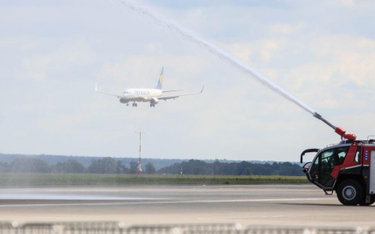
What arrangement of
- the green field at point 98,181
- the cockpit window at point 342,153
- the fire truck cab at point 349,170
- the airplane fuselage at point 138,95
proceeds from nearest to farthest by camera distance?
the fire truck cab at point 349,170 → the cockpit window at point 342,153 → the green field at point 98,181 → the airplane fuselage at point 138,95

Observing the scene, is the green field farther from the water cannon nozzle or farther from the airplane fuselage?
the water cannon nozzle

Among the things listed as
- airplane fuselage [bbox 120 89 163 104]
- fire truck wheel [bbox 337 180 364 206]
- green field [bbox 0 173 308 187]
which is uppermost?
airplane fuselage [bbox 120 89 163 104]

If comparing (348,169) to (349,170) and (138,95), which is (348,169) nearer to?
(349,170)

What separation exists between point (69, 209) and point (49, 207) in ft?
7.39

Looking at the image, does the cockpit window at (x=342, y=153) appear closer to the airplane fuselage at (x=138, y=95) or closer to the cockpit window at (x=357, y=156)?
the cockpit window at (x=357, y=156)

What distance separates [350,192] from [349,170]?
1297mm

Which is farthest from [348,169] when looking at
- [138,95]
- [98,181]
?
[138,95]

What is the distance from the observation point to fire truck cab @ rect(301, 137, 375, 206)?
45.9 metres

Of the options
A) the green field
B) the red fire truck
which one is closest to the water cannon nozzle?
the red fire truck

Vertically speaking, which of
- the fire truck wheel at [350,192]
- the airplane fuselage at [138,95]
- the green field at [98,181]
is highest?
the airplane fuselage at [138,95]

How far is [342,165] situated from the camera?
46906 mm

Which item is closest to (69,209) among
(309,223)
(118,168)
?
(309,223)

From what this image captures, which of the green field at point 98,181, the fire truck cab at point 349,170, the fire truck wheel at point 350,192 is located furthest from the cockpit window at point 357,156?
the green field at point 98,181

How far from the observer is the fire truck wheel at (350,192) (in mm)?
46000
